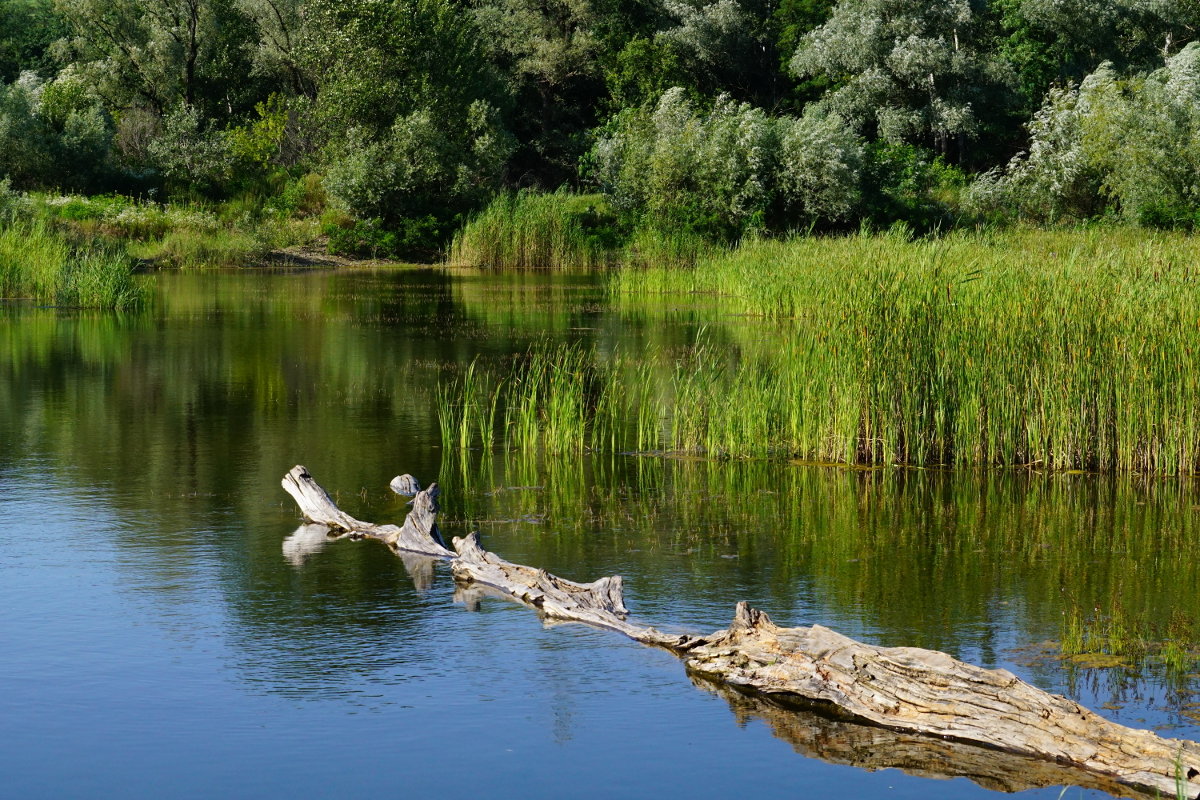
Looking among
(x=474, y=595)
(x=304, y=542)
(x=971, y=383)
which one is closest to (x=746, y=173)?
(x=971, y=383)

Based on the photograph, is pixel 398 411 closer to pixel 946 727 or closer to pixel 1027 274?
pixel 1027 274

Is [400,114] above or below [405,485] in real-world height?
above

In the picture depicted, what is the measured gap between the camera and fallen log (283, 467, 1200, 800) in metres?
5.12

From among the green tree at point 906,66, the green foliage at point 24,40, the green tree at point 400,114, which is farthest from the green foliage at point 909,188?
the green foliage at point 24,40

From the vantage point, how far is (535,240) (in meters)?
40.2

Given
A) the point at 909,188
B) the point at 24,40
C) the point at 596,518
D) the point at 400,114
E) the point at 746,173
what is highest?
the point at 24,40

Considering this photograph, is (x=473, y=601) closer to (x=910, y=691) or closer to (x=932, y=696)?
(x=910, y=691)

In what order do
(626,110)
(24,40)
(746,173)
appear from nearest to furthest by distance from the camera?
(746,173), (626,110), (24,40)

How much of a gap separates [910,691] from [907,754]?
267 millimetres

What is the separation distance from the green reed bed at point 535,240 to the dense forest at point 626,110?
1.36 m

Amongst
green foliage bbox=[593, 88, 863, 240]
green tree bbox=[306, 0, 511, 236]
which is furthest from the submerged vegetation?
green tree bbox=[306, 0, 511, 236]

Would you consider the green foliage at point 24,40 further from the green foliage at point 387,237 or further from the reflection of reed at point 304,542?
the reflection of reed at point 304,542

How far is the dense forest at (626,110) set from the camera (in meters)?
39.0

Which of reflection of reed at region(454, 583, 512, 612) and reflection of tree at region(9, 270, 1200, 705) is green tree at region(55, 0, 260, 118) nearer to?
reflection of tree at region(9, 270, 1200, 705)
